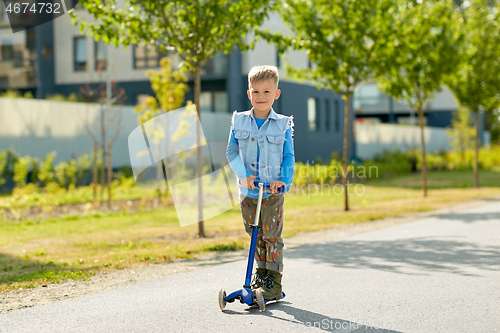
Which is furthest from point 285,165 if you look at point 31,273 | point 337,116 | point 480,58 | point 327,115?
point 337,116

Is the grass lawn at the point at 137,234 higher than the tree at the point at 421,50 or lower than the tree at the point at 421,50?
lower

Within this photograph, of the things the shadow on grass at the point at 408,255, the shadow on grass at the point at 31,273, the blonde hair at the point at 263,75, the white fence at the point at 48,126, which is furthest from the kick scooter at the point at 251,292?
the white fence at the point at 48,126

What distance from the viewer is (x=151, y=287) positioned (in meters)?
5.63

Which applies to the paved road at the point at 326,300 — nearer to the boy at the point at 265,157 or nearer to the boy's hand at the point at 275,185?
the boy at the point at 265,157

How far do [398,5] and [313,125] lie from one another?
1558 cm

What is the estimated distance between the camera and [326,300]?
193 inches

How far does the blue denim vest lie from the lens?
4551 millimetres

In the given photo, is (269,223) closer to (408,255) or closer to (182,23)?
(408,255)

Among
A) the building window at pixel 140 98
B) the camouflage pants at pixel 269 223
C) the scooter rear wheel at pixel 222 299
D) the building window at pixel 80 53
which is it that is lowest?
the scooter rear wheel at pixel 222 299

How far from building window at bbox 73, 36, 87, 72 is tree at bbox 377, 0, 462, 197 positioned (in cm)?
1711

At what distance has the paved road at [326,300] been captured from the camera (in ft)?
13.8

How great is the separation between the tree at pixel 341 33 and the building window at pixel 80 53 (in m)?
17.5

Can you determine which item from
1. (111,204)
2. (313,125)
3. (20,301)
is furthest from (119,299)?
(313,125)

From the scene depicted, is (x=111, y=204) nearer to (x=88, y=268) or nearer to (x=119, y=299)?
(x=88, y=268)
